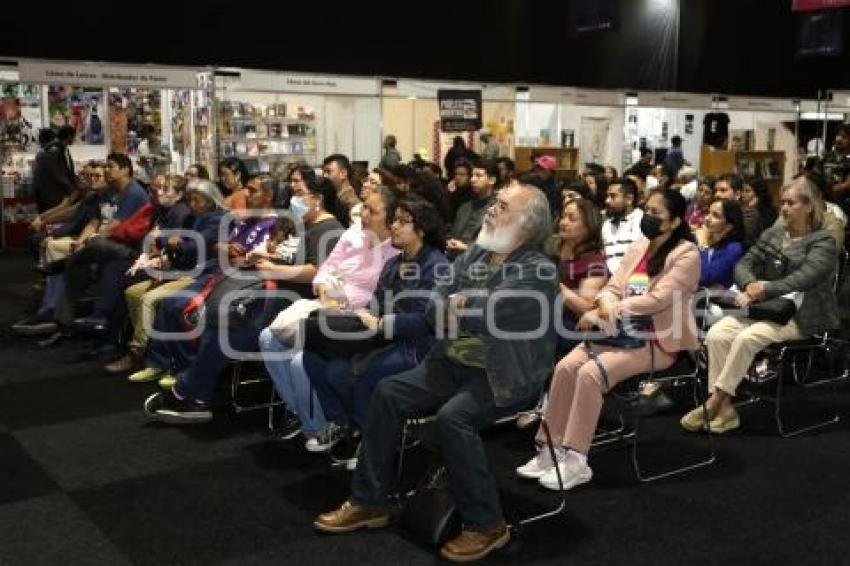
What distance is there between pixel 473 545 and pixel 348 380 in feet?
3.09

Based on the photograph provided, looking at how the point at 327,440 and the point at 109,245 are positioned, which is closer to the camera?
the point at 327,440

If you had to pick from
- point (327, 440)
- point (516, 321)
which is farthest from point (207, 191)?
point (516, 321)

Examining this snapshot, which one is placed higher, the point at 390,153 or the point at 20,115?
the point at 20,115

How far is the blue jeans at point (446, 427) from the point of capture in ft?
9.66

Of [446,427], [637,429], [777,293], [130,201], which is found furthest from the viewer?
[130,201]

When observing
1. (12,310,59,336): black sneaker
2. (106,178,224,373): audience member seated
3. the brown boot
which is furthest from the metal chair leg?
(12,310,59,336): black sneaker

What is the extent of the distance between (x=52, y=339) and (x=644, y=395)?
168 inches

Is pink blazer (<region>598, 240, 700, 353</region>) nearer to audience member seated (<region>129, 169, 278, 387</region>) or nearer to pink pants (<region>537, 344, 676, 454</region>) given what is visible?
pink pants (<region>537, 344, 676, 454</region>)

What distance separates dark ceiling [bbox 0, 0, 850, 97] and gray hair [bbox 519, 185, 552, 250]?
9.27 meters

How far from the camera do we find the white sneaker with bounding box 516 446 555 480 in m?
3.69

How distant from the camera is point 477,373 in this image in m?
3.10

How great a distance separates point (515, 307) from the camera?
3.00 metres

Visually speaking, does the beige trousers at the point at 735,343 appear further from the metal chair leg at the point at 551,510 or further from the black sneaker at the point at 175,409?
the black sneaker at the point at 175,409

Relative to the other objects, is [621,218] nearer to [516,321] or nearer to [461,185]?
[461,185]
